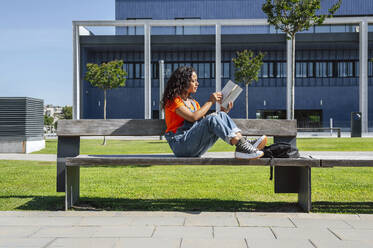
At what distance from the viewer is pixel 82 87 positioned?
39812 millimetres

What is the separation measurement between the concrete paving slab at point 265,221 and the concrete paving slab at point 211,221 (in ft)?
0.29

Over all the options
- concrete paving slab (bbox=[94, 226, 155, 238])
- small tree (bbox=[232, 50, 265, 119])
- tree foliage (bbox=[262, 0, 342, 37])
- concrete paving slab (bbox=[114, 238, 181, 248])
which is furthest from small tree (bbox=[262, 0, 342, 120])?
concrete paving slab (bbox=[114, 238, 181, 248])

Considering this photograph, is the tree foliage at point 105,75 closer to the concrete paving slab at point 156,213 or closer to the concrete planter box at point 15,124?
the concrete planter box at point 15,124

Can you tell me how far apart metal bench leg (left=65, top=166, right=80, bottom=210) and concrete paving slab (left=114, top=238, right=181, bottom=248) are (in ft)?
4.84

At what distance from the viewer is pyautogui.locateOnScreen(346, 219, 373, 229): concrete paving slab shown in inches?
146

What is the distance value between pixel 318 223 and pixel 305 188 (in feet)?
2.11

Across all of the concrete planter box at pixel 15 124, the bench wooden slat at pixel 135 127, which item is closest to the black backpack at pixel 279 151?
the bench wooden slat at pixel 135 127

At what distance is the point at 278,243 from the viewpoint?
320 centimetres

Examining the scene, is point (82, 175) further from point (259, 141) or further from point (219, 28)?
point (219, 28)

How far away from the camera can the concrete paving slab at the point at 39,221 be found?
152 inches

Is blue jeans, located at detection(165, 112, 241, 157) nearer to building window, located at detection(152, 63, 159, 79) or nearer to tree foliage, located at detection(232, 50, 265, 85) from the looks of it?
tree foliage, located at detection(232, 50, 265, 85)

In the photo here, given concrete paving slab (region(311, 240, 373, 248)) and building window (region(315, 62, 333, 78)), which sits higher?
building window (region(315, 62, 333, 78))

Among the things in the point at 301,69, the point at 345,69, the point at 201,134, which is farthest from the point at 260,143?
the point at 345,69

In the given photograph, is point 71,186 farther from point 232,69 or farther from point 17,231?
point 232,69
